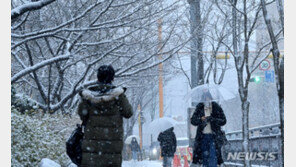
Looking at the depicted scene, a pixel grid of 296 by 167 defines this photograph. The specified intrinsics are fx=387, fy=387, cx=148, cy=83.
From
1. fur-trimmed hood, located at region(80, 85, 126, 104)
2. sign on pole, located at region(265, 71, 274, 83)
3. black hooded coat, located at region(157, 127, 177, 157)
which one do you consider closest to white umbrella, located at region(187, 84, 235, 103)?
black hooded coat, located at region(157, 127, 177, 157)

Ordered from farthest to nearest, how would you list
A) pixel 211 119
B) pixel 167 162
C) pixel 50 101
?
pixel 50 101, pixel 167 162, pixel 211 119

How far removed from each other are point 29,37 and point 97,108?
182 inches

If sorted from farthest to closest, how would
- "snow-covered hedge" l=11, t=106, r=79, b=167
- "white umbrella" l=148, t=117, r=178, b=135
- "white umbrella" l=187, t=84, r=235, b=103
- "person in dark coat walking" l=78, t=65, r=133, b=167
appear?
"white umbrella" l=148, t=117, r=178, b=135 → "white umbrella" l=187, t=84, r=235, b=103 → "snow-covered hedge" l=11, t=106, r=79, b=167 → "person in dark coat walking" l=78, t=65, r=133, b=167

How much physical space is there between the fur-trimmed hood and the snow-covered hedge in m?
3.02

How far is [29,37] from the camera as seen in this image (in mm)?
8125

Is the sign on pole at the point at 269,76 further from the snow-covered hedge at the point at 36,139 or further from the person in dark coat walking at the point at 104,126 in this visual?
the person in dark coat walking at the point at 104,126

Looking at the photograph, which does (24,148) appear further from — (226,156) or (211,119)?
(226,156)

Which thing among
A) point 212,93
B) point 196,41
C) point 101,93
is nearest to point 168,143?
point 212,93

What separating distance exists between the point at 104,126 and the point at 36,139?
465 centimetres

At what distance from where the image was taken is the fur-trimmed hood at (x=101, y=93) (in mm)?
4031

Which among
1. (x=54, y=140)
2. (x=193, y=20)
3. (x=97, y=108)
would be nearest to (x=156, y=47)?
(x=193, y=20)

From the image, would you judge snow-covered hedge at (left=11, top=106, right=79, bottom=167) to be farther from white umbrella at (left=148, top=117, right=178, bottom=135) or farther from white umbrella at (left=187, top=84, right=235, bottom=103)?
white umbrella at (left=187, top=84, right=235, bottom=103)

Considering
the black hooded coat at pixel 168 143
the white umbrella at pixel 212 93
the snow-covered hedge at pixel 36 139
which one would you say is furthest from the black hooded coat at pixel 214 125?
the black hooded coat at pixel 168 143

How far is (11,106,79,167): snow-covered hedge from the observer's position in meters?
7.14
